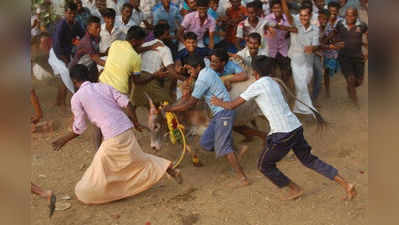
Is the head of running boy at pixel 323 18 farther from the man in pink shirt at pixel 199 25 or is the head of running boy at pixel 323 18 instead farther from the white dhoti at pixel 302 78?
the man in pink shirt at pixel 199 25

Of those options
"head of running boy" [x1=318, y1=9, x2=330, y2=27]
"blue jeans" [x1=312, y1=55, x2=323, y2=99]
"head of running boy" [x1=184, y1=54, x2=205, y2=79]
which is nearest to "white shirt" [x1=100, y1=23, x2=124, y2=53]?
"head of running boy" [x1=184, y1=54, x2=205, y2=79]

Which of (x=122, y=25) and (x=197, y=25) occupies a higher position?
(x=122, y=25)

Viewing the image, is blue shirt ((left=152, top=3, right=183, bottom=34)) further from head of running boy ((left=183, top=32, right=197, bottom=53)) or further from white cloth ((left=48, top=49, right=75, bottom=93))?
white cloth ((left=48, top=49, right=75, bottom=93))

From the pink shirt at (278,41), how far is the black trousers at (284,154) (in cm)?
252

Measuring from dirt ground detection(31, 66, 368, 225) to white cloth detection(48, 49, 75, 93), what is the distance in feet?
2.35

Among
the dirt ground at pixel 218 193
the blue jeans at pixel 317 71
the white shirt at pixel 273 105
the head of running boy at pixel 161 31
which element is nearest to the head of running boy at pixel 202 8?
the head of running boy at pixel 161 31

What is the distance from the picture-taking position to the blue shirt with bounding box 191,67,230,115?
4836 mm

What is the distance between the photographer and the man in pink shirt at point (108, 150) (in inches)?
174

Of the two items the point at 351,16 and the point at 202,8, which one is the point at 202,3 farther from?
the point at 351,16

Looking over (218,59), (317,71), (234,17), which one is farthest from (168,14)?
(218,59)

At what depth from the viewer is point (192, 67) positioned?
210 inches

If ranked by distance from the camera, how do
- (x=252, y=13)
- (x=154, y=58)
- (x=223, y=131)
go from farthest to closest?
(x=252, y=13), (x=154, y=58), (x=223, y=131)

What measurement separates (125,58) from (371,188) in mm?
3522

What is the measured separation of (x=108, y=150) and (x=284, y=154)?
1.74 metres
